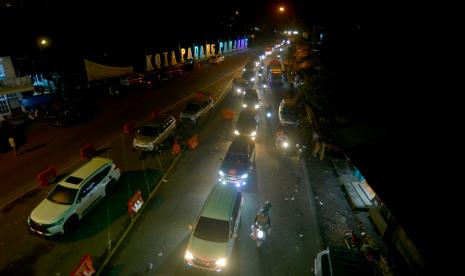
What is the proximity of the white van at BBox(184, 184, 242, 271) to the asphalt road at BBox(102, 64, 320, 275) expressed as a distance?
0.76m

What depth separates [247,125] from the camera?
20234 millimetres

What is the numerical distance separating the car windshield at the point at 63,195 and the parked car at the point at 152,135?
19.6 ft

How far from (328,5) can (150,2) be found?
41.0 metres

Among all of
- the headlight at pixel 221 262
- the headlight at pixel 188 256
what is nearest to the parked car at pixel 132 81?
the headlight at pixel 188 256

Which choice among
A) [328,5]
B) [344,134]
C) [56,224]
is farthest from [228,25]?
[56,224]

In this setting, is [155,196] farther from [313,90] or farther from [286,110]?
[313,90]

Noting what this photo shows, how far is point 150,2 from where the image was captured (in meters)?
52.9

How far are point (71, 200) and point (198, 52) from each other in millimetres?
57041

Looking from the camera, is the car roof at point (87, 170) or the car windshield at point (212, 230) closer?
the car windshield at point (212, 230)

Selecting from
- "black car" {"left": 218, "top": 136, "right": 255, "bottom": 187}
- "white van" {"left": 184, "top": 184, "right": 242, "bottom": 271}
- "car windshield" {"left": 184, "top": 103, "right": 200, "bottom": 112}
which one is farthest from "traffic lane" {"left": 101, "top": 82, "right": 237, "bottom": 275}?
"car windshield" {"left": 184, "top": 103, "right": 200, "bottom": 112}

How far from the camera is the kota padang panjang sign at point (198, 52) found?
47.9 meters

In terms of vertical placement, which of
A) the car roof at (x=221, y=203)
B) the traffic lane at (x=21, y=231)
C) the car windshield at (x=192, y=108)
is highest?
the car windshield at (x=192, y=108)

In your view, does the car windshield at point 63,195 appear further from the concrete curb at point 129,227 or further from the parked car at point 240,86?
the parked car at point 240,86

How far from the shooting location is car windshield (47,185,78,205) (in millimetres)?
11375
